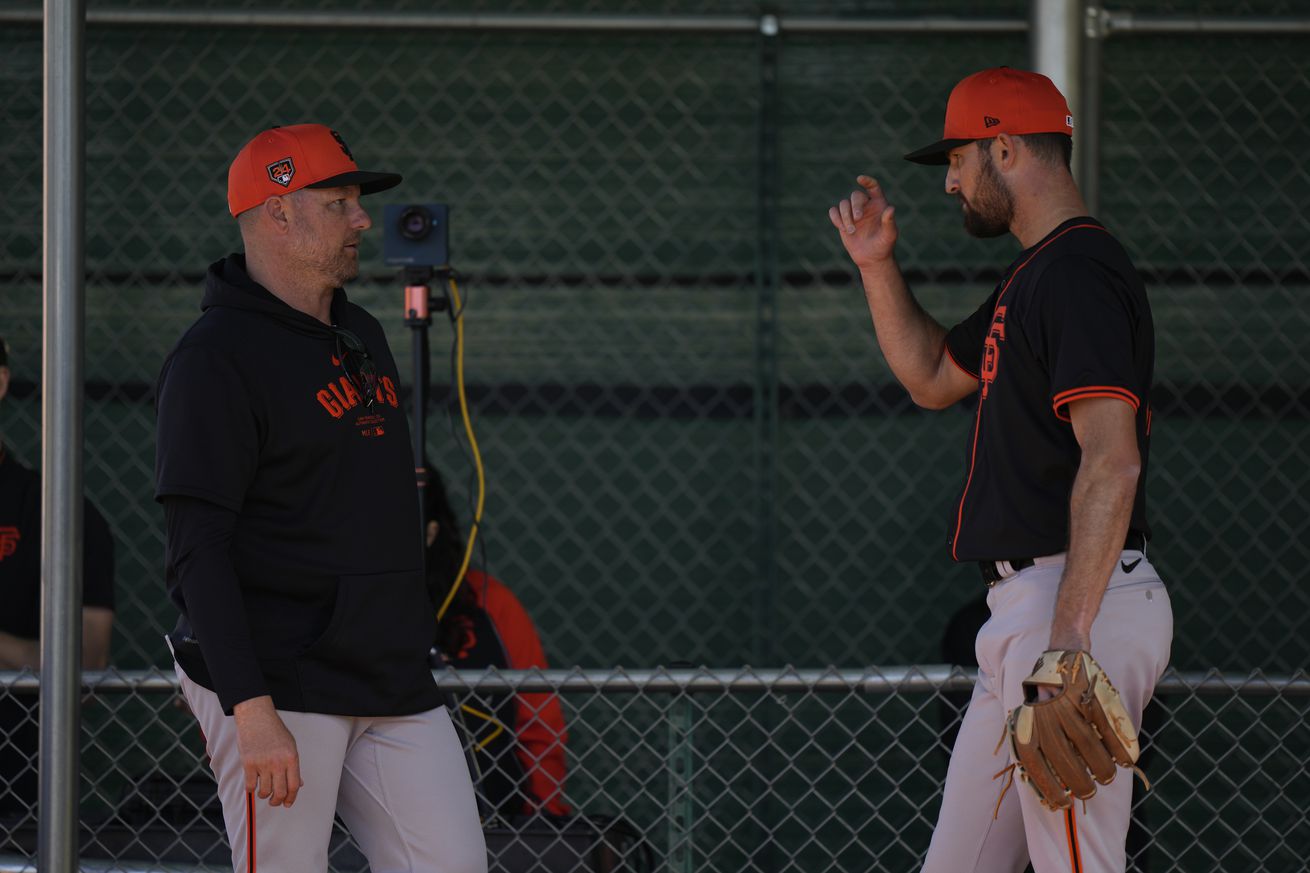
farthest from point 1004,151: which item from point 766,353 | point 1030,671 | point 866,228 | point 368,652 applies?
point 766,353

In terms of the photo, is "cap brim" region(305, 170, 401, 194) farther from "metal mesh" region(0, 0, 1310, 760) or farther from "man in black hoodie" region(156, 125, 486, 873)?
"metal mesh" region(0, 0, 1310, 760)

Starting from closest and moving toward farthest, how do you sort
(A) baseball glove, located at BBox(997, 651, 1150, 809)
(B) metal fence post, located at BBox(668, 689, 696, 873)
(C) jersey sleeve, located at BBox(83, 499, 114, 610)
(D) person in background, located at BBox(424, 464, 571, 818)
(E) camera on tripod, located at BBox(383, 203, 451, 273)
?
(A) baseball glove, located at BBox(997, 651, 1150, 809) < (B) metal fence post, located at BBox(668, 689, 696, 873) < (E) camera on tripod, located at BBox(383, 203, 451, 273) < (D) person in background, located at BBox(424, 464, 571, 818) < (C) jersey sleeve, located at BBox(83, 499, 114, 610)

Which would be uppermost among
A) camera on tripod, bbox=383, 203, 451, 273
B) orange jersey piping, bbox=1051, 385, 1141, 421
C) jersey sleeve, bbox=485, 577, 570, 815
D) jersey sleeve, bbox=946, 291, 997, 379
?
camera on tripod, bbox=383, 203, 451, 273

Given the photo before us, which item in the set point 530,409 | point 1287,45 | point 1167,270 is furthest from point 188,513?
point 1287,45

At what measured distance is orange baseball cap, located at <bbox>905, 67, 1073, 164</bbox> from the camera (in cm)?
262

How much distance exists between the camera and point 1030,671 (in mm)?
2438

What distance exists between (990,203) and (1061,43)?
3.44 feet

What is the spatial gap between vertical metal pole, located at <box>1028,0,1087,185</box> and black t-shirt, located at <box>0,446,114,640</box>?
8.48ft

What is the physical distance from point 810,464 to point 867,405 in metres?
0.27

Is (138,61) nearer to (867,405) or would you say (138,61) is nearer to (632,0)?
(632,0)

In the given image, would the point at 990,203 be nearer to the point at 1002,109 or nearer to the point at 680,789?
the point at 1002,109

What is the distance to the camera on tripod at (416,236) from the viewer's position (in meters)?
3.62

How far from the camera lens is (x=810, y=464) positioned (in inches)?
202

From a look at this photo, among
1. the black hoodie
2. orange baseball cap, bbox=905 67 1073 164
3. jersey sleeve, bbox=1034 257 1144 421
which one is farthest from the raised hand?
the black hoodie
